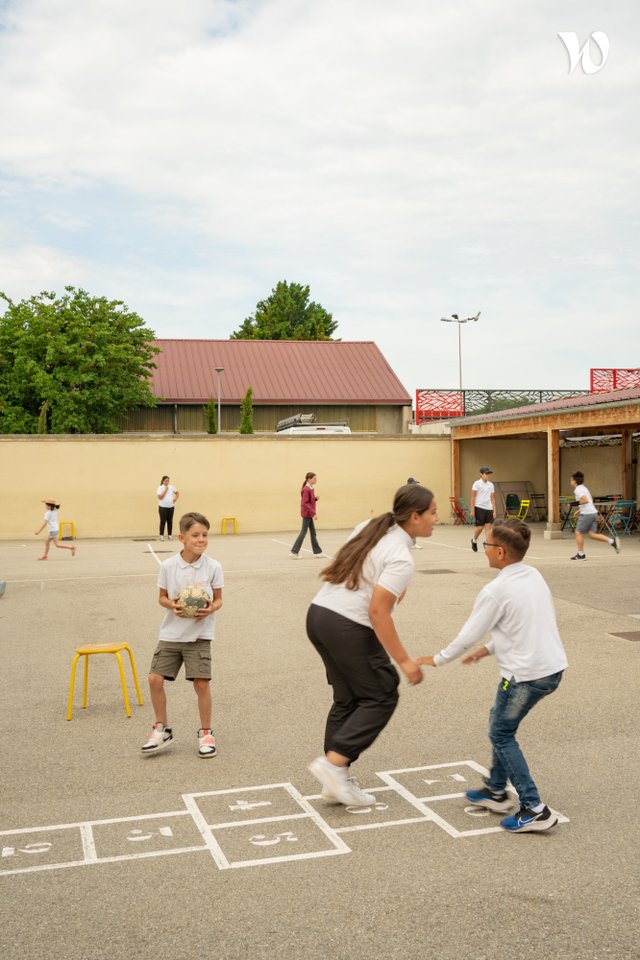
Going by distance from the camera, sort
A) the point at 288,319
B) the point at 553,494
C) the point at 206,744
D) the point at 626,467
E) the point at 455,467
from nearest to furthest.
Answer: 1. the point at 206,744
2. the point at 553,494
3. the point at 626,467
4. the point at 455,467
5. the point at 288,319

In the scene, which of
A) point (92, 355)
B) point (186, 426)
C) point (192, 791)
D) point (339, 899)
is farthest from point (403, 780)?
point (186, 426)

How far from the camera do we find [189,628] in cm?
593

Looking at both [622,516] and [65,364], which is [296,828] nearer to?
[622,516]

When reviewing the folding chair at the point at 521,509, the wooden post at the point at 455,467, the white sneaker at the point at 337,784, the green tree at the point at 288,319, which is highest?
the green tree at the point at 288,319

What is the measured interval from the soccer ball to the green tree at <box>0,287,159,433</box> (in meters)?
31.0

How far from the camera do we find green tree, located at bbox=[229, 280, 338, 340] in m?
68.2

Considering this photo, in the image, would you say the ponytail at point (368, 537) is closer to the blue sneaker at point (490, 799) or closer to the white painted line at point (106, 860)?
the blue sneaker at point (490, 799)

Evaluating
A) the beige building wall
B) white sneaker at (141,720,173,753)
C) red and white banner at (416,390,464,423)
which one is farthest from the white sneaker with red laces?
red and white banner at (416,390,464,423)

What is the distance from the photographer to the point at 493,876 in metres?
3.95

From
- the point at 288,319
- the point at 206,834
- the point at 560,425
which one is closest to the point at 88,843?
the point at 206,834

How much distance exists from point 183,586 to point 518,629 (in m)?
2.40

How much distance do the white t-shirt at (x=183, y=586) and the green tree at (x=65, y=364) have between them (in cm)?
3079

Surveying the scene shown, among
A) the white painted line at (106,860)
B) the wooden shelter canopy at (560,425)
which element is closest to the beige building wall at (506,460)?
the wooden shelter canopy at (560,425)

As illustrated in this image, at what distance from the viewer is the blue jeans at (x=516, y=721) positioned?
174 inches
